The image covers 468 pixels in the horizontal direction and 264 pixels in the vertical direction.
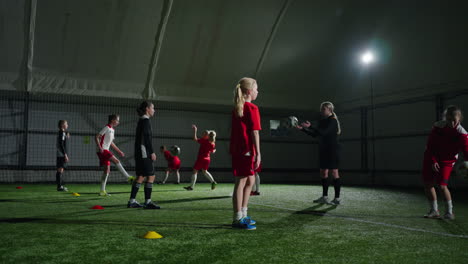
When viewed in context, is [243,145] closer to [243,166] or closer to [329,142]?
[243,166]

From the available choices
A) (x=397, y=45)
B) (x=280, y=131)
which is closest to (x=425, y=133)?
(x=397, y=45)

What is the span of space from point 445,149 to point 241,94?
347cm

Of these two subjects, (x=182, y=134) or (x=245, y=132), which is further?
(x=182, y=134)

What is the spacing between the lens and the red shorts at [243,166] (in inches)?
180

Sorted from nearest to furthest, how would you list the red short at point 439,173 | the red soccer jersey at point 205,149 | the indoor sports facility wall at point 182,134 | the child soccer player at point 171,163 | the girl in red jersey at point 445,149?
the girl in red jersey at point 445,149 < the red short at point 439,173 < the red soccer jersey at point 205,149 < the indoor sports facility wall at point 182,134 < the child soccer player at point 171,163

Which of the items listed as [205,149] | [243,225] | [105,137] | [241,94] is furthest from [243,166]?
[205,149]

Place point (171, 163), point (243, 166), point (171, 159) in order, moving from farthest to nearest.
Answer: point (171, 159), point (171, 163), point (243, 166)

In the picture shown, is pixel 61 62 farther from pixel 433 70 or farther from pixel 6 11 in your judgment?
pixel 433 70

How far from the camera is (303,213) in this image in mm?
6391

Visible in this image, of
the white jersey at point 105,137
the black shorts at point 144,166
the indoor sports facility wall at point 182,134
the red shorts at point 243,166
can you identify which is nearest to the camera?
the red shorts at point 243,166

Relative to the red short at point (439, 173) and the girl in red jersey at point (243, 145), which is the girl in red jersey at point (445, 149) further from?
the girl in red jersey at point (243, 145)

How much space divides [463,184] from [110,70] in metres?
14.3

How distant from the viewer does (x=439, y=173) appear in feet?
18.7

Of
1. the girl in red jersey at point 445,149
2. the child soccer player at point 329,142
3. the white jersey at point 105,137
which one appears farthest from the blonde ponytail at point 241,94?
the white jersey at point 105,137
